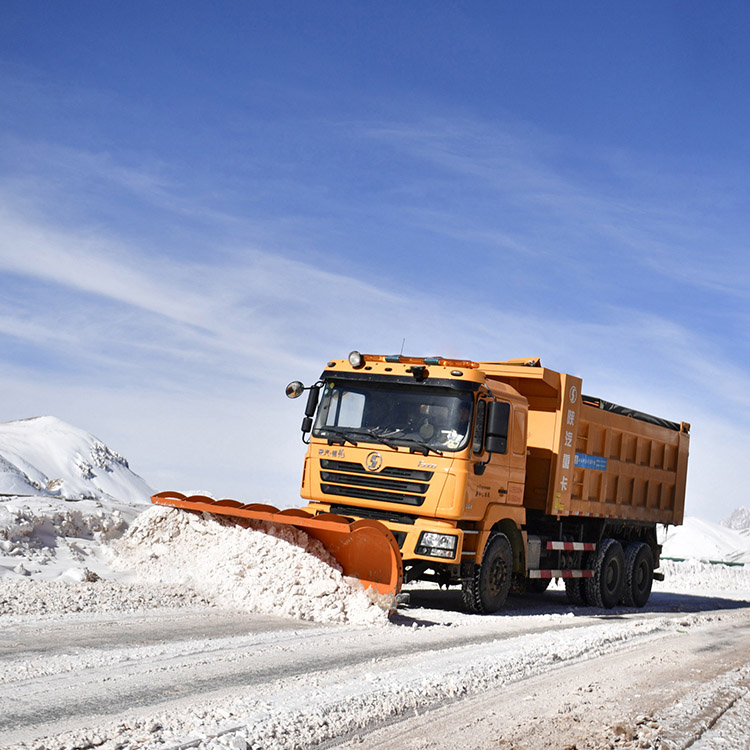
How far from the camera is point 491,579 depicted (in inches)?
418

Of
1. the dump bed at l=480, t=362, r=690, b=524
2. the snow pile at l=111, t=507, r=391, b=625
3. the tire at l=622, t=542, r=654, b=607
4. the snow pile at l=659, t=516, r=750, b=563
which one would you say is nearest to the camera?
the snow pile at l=111, t=507, r=391, b=625

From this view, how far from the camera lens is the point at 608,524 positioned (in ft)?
45.8

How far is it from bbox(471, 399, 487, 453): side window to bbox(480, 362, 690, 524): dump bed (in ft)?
2.05

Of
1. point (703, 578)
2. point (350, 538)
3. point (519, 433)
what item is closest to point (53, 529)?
point (350, 538)

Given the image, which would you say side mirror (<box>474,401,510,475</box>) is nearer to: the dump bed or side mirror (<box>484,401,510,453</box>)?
side mirror (<box>484,401,510,453</box>)

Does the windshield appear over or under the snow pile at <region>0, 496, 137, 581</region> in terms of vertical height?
over

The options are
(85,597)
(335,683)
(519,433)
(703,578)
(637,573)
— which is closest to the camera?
(335,683)

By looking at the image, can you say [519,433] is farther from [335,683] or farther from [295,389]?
[335,683]

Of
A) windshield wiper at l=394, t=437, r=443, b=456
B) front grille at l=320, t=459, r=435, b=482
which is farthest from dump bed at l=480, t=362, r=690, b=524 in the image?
front grille at l=320, t=459, r=435, b=482

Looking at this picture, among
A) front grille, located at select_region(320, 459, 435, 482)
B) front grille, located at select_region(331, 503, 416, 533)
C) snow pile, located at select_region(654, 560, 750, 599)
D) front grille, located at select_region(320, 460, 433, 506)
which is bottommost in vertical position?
snow pile, located at select_region(654, 560, 750, 599)

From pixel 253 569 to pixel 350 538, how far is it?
105cm

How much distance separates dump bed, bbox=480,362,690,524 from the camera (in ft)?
39.3

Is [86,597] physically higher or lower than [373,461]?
lower

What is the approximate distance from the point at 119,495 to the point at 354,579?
1994 cm
